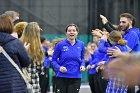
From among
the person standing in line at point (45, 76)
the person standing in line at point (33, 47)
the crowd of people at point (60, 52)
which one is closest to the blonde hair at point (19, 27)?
the crowd of people at point (60, 52)

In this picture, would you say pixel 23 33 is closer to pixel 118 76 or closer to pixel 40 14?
pixel 118 76

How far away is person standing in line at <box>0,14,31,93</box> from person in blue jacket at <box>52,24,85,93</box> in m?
2.83

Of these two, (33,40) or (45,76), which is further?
(45,76)

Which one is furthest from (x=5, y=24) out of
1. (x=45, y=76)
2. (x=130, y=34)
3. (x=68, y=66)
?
(x=45, y=76)

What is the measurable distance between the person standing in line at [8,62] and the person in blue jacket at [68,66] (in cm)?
283

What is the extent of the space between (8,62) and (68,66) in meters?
3.31

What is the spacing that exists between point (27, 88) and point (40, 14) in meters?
8.41

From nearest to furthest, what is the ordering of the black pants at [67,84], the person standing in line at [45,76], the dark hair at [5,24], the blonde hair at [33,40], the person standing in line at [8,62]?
the person standing in line at [8,62] → the dark hair at [5,24] → the blonde hair at [33,40] → the black pants at [67,84] → the person standing in line at [45,76]

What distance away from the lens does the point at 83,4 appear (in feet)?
45.1

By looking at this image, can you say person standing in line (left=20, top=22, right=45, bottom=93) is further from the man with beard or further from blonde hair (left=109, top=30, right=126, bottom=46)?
the man with beard

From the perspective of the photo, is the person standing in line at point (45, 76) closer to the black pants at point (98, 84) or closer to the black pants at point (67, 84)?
the black pants at point (98, 84)

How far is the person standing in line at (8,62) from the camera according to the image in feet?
18.2

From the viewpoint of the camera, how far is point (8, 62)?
5547mm

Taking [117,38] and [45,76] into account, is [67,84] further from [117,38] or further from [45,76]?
[45,76]
